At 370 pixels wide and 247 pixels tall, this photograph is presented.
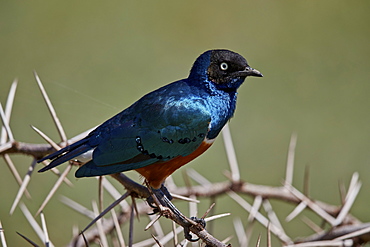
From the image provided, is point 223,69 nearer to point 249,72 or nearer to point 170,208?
point 249,72

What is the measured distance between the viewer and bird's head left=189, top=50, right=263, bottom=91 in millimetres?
2904

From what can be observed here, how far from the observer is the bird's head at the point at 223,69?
2.90 meters

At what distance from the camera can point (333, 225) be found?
2.81 m

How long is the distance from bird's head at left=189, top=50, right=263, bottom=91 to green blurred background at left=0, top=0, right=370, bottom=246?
245 cm

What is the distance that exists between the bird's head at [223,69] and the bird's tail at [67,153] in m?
0.69

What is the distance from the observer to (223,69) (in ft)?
9.62

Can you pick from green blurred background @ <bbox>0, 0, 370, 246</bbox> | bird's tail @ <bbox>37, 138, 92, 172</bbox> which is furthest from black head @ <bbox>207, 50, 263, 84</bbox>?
green blurred background @ <bbox>0, 0, 370, 246</bbox>

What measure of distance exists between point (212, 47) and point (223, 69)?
3827 millimetres

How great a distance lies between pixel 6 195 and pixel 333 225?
3500 millimetres

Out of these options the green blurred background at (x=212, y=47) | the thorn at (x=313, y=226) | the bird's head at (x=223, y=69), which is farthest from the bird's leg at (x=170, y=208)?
the green blurred background at (x=212, y=47)

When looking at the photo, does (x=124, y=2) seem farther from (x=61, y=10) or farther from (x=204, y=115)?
(x=204, y=115)

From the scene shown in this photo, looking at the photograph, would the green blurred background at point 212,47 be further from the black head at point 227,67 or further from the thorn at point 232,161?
the black head at point 227,67

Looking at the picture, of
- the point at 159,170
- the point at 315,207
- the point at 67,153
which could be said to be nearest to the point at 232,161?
the point at 315,207

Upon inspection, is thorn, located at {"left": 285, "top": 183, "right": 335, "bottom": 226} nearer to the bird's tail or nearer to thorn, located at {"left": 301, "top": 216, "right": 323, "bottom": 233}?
thorn, located at {"left": 301, "top": 216, "right": 323, "bottom": 233}
